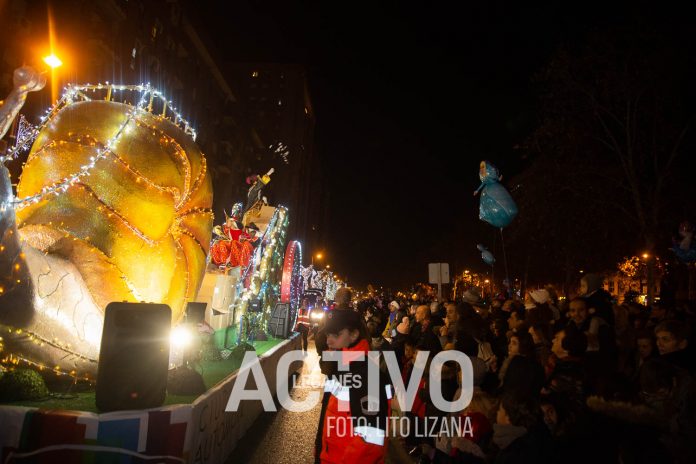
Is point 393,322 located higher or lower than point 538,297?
lower

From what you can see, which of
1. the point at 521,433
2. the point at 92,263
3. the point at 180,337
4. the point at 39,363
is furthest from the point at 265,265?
the point at 521,433

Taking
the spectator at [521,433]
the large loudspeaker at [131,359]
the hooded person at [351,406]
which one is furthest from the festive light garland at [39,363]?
the spectator at [521,433]

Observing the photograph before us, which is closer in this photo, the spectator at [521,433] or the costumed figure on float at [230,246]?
the spectator at [521,433]

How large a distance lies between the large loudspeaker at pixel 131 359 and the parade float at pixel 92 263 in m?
0.15

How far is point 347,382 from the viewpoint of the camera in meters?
3.90

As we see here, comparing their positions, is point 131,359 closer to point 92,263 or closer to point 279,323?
point 92,263

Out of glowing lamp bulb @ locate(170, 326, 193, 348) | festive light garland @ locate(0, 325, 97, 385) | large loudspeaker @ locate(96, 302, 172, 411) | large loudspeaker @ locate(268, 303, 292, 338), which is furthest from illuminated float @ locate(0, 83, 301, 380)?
large loudspeaker @ locate(268, 303, 292, 338)

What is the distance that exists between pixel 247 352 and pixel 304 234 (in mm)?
87656

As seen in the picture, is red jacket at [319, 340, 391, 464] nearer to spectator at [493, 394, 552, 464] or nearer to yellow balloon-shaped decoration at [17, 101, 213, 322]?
spectator at [493, 394, 552, 464]

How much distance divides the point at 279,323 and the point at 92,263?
9.39 m

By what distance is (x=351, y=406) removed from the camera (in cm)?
382

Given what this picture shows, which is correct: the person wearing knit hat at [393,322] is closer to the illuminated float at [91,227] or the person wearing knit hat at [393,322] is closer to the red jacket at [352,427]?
the illuminated float at [91,227]

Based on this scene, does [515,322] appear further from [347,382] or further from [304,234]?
[304,234]

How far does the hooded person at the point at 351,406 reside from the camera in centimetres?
379
